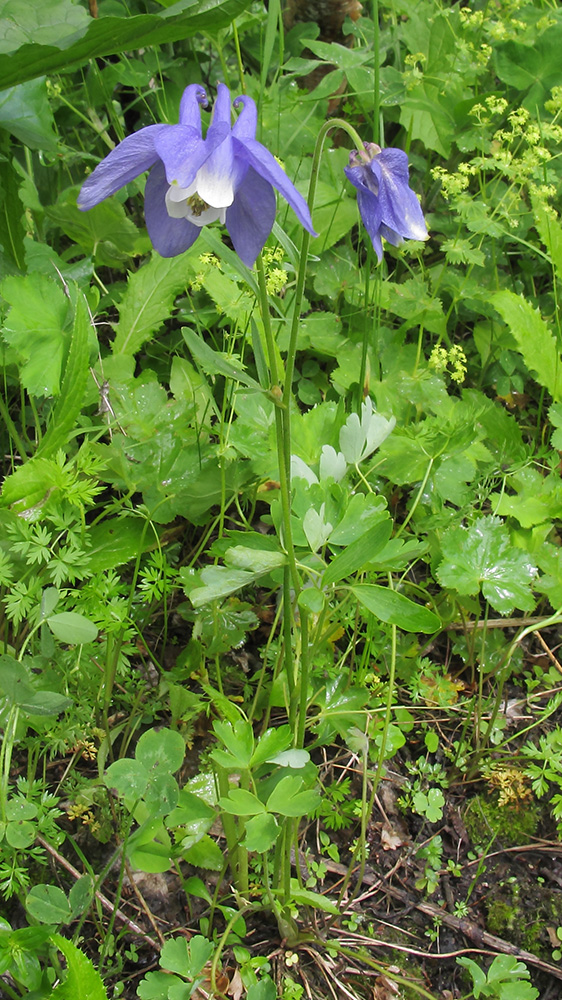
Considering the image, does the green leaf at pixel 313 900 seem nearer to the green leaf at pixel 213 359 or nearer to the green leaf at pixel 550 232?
the green leaf at pixel 213 359

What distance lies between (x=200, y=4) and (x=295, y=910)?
70.2 inches

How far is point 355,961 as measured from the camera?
4.69ft

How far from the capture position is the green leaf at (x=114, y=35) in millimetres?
1503

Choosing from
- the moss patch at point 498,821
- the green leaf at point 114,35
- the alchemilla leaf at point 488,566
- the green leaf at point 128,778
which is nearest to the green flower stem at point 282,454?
the green leaf at point 128,778

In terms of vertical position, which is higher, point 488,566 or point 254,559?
point 254,559

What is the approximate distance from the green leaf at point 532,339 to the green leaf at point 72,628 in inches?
55.2

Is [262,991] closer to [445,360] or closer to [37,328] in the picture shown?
[37,328]

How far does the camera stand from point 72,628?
4.07 ft

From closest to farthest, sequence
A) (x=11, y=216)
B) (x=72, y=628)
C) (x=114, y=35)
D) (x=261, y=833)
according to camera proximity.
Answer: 1. (x=261, y=833)
2. (x=72, y=628)
3. (x=114, y=35)
4. (x=11, y=216)

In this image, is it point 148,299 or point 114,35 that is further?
point 148,299

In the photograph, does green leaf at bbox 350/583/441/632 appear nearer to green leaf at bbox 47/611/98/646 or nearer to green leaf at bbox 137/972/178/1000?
green leaf at bbox 47/611/98/646

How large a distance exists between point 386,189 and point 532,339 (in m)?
1.18

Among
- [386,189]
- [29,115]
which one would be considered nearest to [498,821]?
[386,189]

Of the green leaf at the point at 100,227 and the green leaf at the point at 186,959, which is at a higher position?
the green leaf at the point at 100,227
